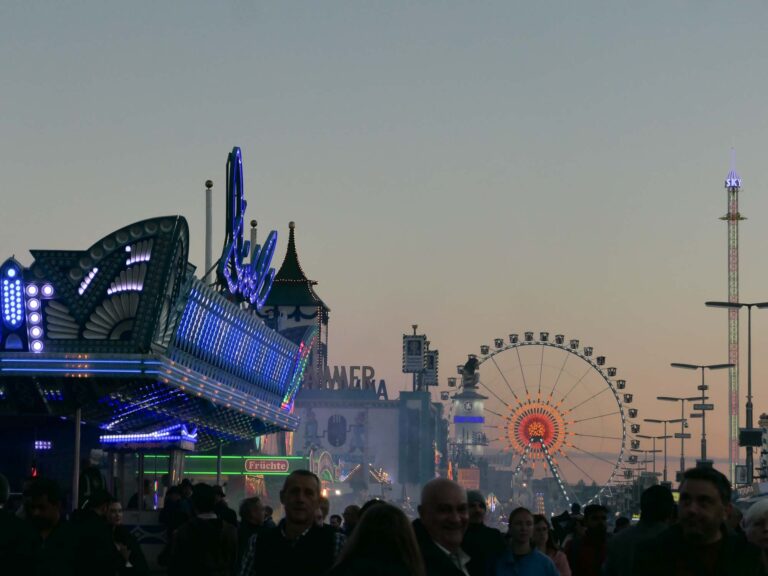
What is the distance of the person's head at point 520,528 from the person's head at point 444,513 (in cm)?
448

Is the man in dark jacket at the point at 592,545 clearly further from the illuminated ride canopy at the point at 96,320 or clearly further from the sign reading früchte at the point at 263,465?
the sign reading früchte at the point at 263,465

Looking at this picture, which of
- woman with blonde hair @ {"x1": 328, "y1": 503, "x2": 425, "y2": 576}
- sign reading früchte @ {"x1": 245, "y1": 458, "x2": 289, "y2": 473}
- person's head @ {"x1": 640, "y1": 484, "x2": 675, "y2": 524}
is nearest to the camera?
woman with blonde hair @ {"x1": 328, "y1": 503, "x2": 425, "y2": 576}

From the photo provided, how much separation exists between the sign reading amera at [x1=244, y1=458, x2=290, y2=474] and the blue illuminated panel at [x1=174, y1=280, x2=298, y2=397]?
25.2 feet

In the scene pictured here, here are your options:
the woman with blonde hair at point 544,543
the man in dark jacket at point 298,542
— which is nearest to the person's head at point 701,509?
the man in dark jacket at point 298,542

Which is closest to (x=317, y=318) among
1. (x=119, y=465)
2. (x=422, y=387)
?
(x=422, y=387)

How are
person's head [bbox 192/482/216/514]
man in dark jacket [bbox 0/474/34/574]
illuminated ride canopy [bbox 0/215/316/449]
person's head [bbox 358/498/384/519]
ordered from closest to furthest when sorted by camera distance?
person's head [bbox 358/498/384/519], man in dark jacket [bbox 0/474/34/574], person's head [bbox 192/482/216/514], illuminated ride canopy [bbox 0/215/316/449]

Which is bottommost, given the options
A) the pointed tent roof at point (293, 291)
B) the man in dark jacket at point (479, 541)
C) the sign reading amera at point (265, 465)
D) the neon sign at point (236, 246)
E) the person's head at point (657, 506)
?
the sign reading amera at point (265, 465)

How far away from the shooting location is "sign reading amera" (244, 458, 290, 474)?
82312 mm

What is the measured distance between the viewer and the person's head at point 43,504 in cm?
1249

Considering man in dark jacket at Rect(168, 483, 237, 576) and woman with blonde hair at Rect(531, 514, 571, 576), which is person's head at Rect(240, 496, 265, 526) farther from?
man in dark jacket at Rect(168, 483, 237, 576)

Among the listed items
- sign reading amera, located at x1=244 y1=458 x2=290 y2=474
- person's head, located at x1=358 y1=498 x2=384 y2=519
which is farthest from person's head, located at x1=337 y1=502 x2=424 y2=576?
sign reading amera, located at x1=244 y1=458 x2=290 y2=474

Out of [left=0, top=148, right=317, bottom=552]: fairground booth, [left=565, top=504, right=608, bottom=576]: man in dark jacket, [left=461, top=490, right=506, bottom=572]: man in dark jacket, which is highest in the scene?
[left=0, top=148, right=317, bottom=552]: fairground booth

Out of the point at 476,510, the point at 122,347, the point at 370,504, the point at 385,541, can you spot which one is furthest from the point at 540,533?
the point at 122,347

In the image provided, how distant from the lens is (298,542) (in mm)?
9812
